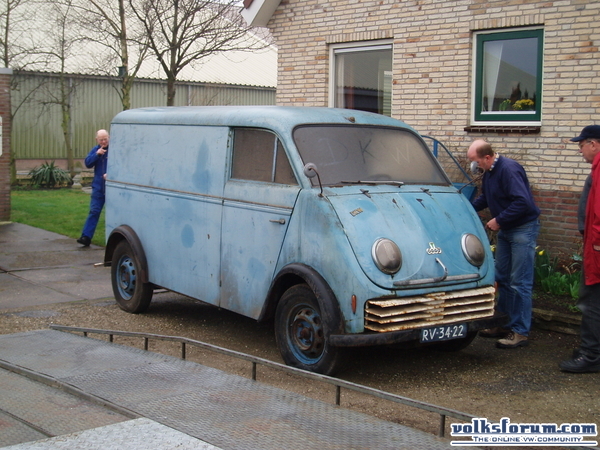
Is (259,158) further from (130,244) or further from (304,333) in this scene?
(130,244)

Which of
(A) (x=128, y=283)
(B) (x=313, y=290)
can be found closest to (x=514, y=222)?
(B) (x=313, y=290)

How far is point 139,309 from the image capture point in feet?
28.3

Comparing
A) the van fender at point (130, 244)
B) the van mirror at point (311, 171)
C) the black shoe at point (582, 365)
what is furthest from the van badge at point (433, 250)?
the van fender at point (130, 244)

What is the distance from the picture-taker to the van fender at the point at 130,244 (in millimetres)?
8336

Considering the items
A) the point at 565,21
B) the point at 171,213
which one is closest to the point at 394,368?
the point at 171,213

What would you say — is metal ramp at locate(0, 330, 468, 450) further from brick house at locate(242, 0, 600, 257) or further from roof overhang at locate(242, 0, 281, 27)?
roof overhang at locate(242, 0, 281, 27)

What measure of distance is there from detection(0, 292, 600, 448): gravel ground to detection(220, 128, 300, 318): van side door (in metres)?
0.67

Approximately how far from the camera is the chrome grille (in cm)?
590

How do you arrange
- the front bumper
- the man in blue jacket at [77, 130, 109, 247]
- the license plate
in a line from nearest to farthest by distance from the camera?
the front bumper < the license plate < the man in blue jacket at [77, 130, 109, 247]

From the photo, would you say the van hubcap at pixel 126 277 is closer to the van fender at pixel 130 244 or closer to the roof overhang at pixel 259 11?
the van fender at pixel 130 244

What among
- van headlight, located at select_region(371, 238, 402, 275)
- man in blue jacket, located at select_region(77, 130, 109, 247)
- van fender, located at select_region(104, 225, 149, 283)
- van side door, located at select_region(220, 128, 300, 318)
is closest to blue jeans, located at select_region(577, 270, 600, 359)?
van headlight, located at select_region(371, 238, 402, 275)

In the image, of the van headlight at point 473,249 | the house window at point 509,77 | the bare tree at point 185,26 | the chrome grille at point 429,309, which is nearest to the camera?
the chrome grille at point 429,309

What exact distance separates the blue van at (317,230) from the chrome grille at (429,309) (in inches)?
0.4

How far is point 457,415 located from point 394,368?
2.31 m
